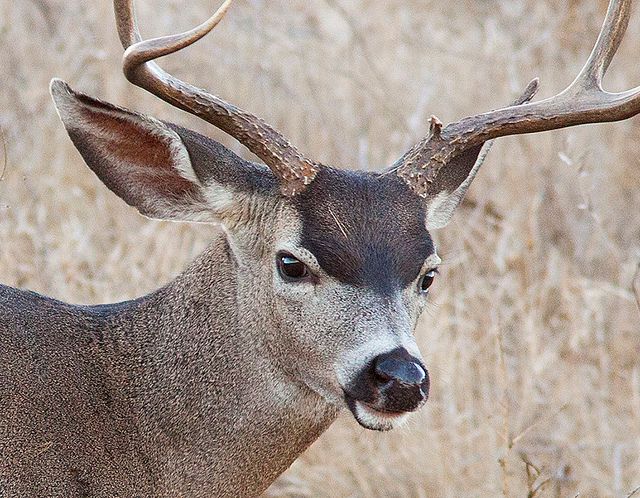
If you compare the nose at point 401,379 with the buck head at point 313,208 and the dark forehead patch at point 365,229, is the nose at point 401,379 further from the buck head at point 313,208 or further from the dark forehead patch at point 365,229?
the dark forehead patch at point 365,229

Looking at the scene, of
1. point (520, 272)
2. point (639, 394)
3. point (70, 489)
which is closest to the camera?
point (70, 489)

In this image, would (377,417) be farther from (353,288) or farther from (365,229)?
(365,229)

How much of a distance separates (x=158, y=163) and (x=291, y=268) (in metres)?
0.63

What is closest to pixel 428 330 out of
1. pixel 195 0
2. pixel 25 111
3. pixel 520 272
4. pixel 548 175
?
pixel 520 272

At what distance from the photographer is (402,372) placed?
4223 millimetres

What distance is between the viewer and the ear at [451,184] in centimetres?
516

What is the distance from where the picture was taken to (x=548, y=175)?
8852mm

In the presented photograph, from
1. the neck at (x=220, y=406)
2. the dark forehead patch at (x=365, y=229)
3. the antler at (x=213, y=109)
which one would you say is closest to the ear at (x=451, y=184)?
the dark forehead patch at (x=365, y=229)

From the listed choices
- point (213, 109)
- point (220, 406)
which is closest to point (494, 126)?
point (213, 109)

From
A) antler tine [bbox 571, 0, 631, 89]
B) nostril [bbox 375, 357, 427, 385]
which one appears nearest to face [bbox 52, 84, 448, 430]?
nostril [bbox 375, 357, 427, 385]

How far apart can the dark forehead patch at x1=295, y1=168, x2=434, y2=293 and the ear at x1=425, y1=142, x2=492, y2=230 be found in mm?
310

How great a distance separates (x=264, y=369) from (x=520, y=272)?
3416 mm

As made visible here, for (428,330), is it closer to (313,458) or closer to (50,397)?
(313,458)

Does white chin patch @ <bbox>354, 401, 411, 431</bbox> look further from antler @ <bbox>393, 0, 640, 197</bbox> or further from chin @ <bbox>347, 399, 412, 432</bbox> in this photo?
antler @ <bbox>393, 0, 640, 197</bbox>
